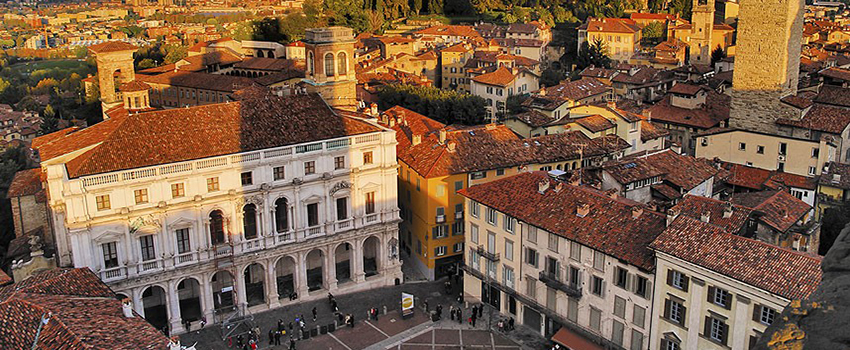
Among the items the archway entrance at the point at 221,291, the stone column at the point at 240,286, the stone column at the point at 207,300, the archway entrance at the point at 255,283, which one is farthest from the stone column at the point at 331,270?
the stone column at the point at 207,300

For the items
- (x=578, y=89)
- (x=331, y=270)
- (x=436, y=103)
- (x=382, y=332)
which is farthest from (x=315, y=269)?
(x=578, y=89)

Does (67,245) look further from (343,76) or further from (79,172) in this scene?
(343,76)

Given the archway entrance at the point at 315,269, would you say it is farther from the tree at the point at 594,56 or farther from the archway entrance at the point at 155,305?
the tree at the point at 594,56

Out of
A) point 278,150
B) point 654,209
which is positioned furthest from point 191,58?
point 654,209

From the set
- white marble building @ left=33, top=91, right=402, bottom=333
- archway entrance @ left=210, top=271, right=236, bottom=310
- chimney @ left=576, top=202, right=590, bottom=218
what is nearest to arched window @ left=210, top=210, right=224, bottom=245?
white marble building @ left=33, top=91, right=402, bottom=333

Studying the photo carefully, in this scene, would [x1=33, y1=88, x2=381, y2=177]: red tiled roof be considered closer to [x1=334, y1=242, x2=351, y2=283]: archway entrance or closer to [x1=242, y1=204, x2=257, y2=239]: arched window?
[x1=242, y1=204, x2=257, y2=239]: arched window

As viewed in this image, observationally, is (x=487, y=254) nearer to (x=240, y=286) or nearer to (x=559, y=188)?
(x=559, y=188)
